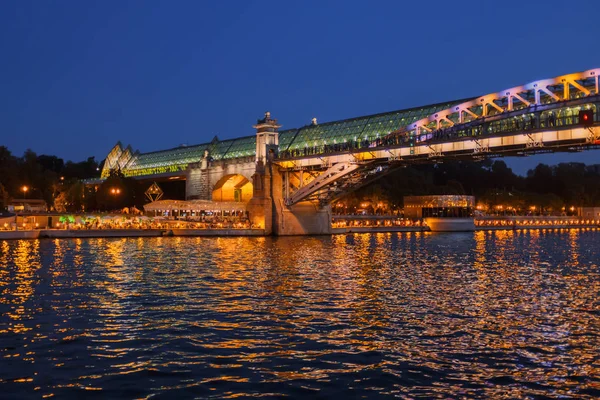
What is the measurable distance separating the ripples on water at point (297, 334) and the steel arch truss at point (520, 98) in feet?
71.3

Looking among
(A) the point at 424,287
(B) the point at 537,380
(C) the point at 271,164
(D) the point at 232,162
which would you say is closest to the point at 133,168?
(D) the point at 232,162

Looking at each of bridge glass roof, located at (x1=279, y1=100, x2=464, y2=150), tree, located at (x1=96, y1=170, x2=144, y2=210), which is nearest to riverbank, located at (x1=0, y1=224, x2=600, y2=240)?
bridge glass roof, located at (x1=279, y1=100, x2=464, y2=150)

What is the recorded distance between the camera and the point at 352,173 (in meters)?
77.9

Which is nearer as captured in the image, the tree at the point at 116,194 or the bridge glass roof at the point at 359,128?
the bridge glass roof at the point at 359,128

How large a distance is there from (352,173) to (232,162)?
110ft

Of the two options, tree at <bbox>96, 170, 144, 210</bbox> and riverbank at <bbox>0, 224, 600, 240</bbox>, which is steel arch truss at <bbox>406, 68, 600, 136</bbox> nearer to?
riverbank at <bbox>0, 224, 600, 240</bbox>

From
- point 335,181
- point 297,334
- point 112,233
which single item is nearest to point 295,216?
point 335,181

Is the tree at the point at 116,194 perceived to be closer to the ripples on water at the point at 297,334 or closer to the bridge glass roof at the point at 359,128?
the bridge glass roof at the point at 359,128

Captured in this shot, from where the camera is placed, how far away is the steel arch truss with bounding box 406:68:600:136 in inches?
2070

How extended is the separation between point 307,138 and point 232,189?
84.0 ft

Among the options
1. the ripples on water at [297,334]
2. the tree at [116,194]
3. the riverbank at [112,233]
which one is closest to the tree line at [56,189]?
the tree at [116,194]

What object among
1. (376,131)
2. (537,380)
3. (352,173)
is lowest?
(537,380)

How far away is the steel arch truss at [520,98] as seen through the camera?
5258cm

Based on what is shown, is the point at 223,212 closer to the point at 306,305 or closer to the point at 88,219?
the point at 88,219
